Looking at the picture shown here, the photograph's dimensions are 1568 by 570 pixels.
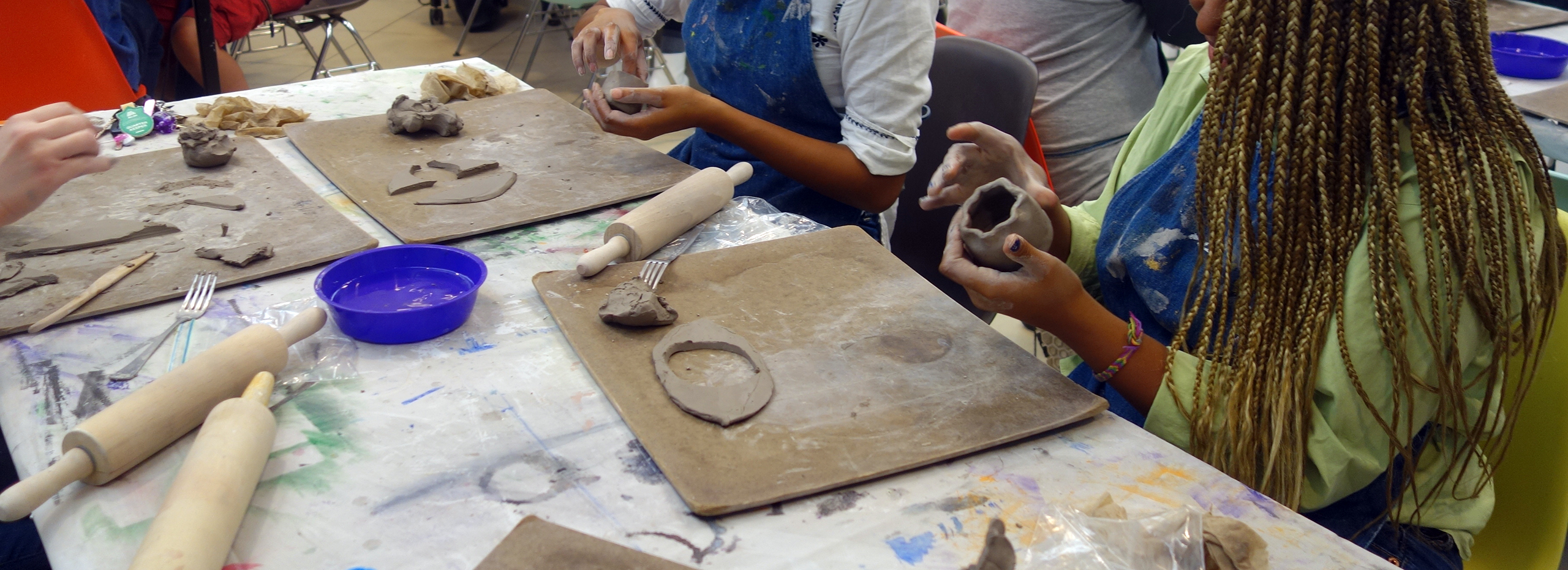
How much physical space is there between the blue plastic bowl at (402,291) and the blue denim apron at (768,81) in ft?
2.53

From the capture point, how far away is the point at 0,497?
2.94 feet

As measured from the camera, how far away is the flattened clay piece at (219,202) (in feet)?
5.27

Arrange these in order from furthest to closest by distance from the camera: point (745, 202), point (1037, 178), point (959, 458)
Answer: point (745, 202), point (1037, 178), point (959, 458)

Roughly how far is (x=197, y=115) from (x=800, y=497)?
5.84 ft

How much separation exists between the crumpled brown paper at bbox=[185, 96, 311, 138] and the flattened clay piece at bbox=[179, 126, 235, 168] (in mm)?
185

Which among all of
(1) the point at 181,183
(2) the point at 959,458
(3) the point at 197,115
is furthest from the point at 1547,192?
(3) the point at 197,115

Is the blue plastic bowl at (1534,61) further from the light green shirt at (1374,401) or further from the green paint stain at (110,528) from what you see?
the green paint stain at (110,528)

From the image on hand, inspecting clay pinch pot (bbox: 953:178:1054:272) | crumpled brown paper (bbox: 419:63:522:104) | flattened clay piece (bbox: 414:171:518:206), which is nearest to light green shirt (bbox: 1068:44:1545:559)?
clay pinch pot (bbox: 953:178:1054:272)

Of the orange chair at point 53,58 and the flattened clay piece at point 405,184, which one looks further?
the orange chair at point 53,58

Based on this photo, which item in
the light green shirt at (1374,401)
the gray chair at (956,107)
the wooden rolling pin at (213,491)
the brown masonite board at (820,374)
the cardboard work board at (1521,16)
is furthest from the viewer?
the cardboard work board at (1521,16)

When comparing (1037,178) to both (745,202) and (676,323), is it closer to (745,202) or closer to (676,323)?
(745,202)

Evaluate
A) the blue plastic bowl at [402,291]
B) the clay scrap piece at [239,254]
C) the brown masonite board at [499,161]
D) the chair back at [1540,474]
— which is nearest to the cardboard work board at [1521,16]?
the chair back at [1540,474]

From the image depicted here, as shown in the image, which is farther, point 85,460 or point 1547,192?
point 1547,192


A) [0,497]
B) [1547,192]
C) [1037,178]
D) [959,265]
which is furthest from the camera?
[1037,178]
